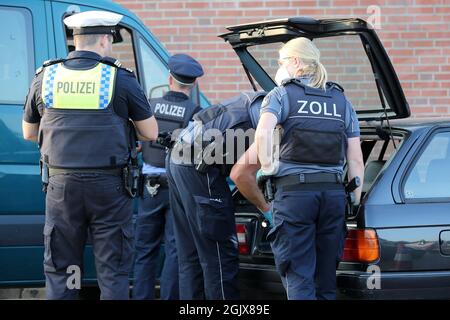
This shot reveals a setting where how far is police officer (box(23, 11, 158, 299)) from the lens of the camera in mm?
4793

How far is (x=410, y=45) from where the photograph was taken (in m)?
9.01

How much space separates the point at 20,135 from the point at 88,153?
134 centimetres

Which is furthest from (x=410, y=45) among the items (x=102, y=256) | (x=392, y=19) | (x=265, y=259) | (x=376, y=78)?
(x=102, y=256)

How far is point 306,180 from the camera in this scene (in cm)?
467

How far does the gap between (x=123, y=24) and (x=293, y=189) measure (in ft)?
7.57

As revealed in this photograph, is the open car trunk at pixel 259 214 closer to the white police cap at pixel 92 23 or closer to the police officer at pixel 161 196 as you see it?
the police officer at pixel 161 196

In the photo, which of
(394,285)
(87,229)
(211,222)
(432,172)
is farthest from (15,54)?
(394,285)

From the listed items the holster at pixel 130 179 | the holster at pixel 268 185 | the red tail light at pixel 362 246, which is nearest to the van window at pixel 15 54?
the holster at pixel 130 179

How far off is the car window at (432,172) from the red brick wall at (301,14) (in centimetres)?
387

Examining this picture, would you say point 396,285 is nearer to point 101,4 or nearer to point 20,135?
point 20,135

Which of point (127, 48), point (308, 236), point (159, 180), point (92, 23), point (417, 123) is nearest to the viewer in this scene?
point (308, 236)

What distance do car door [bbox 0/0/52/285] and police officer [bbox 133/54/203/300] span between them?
70 cm
